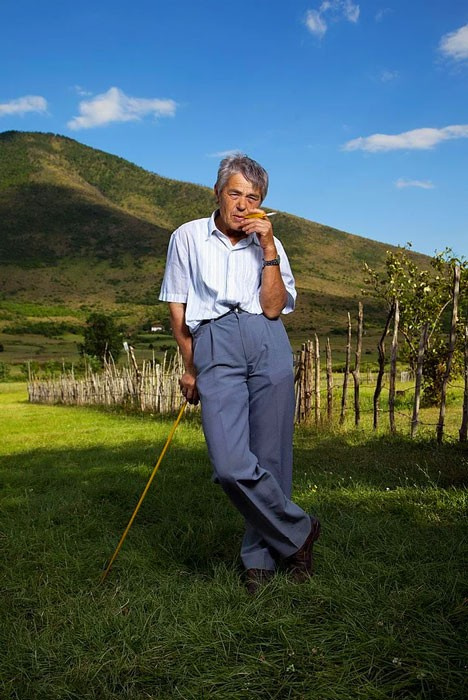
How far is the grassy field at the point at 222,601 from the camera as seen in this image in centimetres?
204

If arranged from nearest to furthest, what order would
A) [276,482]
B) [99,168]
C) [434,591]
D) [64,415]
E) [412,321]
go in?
1. [434,591]
2. [276,482]
3. [412,321]
4. [64,415]
5. [99,168]

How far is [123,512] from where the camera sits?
4.43 metres

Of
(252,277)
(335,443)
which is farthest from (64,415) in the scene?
(252,277)

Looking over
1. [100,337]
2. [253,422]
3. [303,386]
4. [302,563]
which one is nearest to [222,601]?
[302,563]

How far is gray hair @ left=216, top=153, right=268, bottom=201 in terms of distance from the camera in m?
2.88

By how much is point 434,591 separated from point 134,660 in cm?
113

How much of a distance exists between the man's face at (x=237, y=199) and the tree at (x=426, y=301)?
8.18m

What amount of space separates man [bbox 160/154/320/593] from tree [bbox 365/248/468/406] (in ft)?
26.8

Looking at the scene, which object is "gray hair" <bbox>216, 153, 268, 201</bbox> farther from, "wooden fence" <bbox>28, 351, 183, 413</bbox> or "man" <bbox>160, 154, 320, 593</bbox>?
"wooden fence" <bbox>28, 351, 183, 413</bbox>

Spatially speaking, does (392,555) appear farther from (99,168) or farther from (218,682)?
(99,168)

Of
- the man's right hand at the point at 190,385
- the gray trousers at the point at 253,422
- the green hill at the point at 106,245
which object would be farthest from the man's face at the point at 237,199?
the green hill at the point at 106,245

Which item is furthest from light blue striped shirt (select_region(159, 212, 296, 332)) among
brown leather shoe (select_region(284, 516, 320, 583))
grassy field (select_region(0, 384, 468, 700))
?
grassy field (select_region(0, 384, 468, 700))

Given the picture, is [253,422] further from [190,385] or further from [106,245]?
[106,245]

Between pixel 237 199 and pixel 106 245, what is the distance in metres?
108
